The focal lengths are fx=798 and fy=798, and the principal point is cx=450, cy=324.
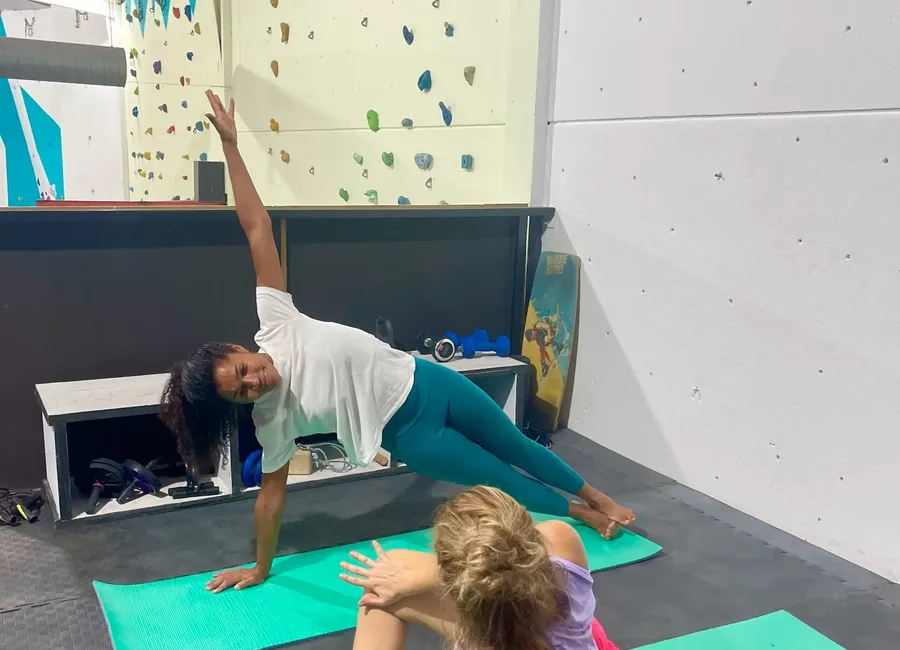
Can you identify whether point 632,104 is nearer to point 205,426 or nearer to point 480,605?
point 205,426

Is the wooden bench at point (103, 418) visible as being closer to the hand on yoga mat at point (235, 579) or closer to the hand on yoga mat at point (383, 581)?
the hand on yoga mat at point (235, 579)

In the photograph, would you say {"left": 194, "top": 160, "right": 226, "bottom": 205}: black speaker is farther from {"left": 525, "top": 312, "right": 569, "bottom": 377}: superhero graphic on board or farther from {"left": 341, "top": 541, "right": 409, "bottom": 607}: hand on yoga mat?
{"left": 341, "top": 541, "right": 409, "bottom": 607}: hand on yoga mat

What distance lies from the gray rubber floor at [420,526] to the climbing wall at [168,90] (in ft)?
12.2

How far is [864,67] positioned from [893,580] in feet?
4.85

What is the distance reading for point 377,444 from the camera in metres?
2.18

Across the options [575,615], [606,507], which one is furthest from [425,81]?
[575,615]

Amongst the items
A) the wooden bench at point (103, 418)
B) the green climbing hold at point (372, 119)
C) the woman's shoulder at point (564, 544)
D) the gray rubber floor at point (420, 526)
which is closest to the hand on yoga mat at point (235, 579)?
the gray rubber floor at point (420, 526)

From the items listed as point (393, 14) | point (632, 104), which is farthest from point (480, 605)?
point (393, 14)

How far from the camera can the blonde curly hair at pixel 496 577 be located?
1065 millimetres

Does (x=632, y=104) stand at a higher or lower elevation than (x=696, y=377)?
higher

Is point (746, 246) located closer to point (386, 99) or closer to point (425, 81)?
point (425, 81)

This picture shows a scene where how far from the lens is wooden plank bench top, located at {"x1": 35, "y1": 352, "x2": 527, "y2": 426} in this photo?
247cm

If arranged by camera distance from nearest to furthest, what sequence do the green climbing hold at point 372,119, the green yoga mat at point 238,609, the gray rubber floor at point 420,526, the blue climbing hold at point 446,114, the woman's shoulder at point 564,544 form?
the woman's shoulder at point 564,544 → the green yoga mat at point 238,609 → the gray rubber floor at point 420,526 → the blue climbing hold at point 446,114 → the green climbing hold at point 372,119

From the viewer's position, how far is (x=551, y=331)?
11.5 feet
